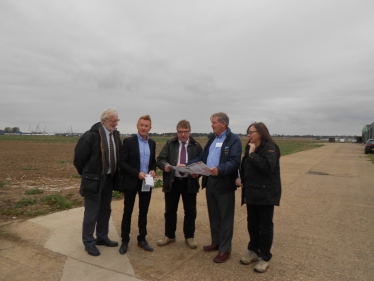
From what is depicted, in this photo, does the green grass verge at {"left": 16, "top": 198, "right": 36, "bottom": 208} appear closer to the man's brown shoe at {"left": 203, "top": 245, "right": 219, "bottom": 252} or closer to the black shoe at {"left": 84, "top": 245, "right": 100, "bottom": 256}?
the black shoe at {"left": 84, "top": 245, "right": 100, "bottom": 256}

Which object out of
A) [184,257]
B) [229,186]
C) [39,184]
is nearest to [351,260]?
[229,186]

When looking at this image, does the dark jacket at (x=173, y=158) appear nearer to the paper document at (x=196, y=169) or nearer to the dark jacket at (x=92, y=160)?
the paper document at (x=196, y=169)

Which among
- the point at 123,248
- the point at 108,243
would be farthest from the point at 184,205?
the point at 108,243

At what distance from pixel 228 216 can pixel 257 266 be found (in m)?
0.72

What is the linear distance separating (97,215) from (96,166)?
0.91m

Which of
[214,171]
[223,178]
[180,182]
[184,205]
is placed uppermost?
[214,171]

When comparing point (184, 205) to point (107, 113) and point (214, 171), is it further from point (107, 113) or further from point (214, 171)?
point (107, 113)

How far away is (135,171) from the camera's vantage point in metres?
4.10

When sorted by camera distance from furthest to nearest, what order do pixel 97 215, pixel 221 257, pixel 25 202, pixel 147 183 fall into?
pixel 25 202
pixel 97 215
pixel 147 183
pixel 221 257

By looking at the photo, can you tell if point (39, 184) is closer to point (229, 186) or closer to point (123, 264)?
point (123, 264)

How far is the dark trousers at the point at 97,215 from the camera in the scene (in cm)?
409

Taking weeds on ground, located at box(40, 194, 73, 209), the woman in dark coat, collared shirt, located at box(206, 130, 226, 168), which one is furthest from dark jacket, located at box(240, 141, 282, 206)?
weeds on ground, located at box(40, 194, 73, 209)

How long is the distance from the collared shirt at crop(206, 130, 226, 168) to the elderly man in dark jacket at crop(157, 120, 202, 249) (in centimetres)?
36

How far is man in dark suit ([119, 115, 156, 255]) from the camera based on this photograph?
4.16 metres
